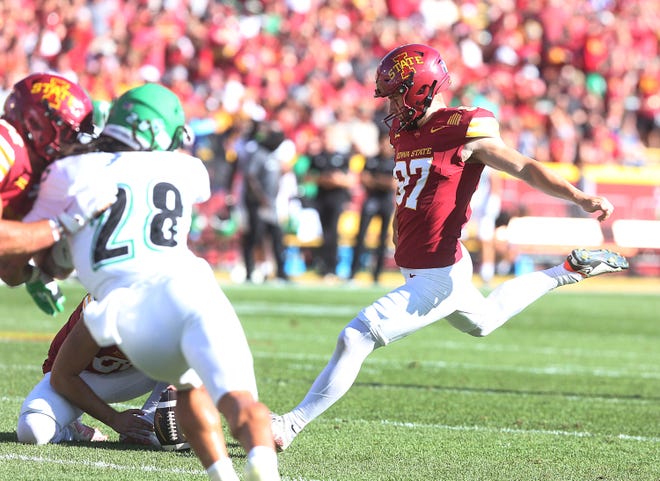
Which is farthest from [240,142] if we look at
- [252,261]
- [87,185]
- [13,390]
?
[87,185]

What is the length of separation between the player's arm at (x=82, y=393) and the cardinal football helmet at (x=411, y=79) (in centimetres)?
165

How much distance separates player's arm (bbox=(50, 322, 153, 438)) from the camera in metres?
4.79

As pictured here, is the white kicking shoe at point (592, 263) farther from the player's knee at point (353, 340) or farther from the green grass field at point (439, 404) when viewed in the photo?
the player's knee at point (353, 340)

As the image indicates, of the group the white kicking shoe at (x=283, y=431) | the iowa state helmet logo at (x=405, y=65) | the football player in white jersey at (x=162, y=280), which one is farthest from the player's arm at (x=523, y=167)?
the football player in white jersey at (x=162, y=280)

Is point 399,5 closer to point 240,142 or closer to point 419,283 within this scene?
point 240,142

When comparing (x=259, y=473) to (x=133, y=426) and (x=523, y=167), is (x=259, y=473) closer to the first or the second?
(x=133, y=426)

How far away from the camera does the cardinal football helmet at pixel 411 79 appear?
5.05m

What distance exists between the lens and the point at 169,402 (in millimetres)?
4758

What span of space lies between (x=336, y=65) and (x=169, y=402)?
15046 millimetres

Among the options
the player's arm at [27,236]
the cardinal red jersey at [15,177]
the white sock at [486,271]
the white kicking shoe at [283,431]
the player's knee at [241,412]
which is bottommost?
the white sock at [486,271]

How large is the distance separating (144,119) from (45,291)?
2.68 ft

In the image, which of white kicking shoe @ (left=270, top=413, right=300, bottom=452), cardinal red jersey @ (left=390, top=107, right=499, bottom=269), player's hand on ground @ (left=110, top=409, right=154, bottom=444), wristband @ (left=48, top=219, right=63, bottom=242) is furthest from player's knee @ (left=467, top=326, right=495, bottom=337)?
wristband @ (left=48, top=219, right=63, bottom=242)

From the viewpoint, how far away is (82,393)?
4.80 m

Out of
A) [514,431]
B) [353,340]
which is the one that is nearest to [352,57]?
[514,431]
